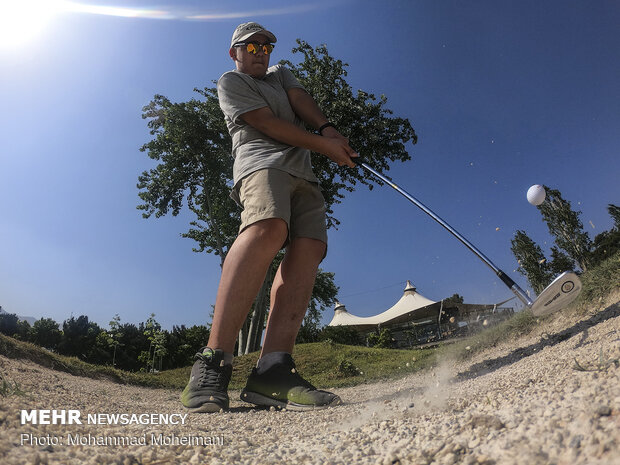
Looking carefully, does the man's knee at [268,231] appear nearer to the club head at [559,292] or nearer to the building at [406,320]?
the club head at [559,292]

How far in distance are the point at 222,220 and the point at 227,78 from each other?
14.2 m

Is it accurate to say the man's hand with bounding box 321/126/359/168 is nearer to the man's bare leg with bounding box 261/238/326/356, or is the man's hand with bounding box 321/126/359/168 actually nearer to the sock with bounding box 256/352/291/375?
the man's bare leg with bounding box 261/238/326/356

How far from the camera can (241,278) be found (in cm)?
230

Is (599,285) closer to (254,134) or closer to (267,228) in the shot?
(267,228)

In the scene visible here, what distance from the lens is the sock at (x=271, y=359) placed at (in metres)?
2.49

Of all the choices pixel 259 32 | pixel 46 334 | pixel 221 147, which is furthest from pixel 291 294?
pixel 46 334

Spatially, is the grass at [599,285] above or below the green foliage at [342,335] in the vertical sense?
above

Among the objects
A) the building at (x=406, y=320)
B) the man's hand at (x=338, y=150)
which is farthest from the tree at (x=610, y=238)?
the building at (x=406, y=320)

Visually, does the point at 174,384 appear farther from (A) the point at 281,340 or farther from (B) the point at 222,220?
(B) the point at 222,220

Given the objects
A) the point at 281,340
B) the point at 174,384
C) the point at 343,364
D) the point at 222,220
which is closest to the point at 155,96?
the point at 222,220

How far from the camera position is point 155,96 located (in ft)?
47.8

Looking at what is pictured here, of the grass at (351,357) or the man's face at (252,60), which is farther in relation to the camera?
the grass at (351,357)

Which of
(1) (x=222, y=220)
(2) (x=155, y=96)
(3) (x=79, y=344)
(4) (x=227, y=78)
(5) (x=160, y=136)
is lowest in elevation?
(3) (x=79, y=344)

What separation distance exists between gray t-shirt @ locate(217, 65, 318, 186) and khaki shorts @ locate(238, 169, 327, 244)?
65 millimetres
